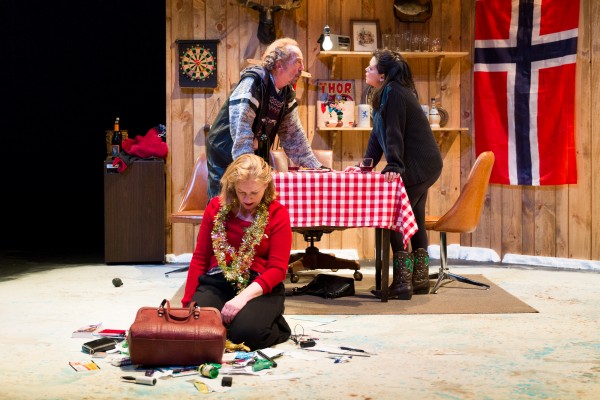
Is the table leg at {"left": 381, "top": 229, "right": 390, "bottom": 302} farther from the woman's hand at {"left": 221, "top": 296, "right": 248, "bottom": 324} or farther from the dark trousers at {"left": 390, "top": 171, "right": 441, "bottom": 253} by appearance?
the woman's hand at {"left": 221, "top": 296, "right": 248, "bottom": 324}

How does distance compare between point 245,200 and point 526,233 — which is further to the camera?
point 526,233

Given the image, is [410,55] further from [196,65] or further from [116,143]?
[116,143]

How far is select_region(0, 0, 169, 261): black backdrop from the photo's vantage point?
903 centimetres

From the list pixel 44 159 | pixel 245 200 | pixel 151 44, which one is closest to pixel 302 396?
pixel 245 200

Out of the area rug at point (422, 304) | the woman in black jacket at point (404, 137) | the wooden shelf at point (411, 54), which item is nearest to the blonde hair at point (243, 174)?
the area rug at point (422, 304)

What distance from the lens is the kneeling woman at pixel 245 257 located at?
3229 millimetres

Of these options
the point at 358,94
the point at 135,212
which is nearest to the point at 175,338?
the point at 135,212

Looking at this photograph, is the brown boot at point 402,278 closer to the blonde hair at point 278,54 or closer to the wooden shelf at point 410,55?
the blonde hair at point 278,54

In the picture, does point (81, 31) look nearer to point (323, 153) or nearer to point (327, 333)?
point (323, 153)

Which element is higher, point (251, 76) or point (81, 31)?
point (81, 31)

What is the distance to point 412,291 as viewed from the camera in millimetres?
4527

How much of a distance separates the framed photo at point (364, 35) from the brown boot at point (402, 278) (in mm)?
2424

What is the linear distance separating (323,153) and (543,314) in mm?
2394

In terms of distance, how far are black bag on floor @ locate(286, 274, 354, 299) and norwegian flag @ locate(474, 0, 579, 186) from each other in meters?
2.21
